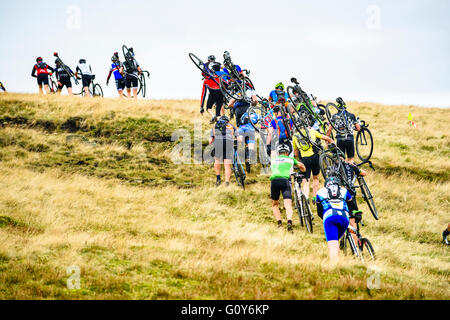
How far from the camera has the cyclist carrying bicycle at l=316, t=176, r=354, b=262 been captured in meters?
9.12

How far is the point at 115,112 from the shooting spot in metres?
22.9

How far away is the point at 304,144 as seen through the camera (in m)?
13.3

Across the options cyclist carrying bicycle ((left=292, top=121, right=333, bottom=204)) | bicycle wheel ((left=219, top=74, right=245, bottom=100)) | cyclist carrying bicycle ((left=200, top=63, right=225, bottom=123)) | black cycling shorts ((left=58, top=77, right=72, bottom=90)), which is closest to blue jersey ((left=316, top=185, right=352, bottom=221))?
cyclist carrying bicycle ((left=292, top=121, right=333, bottom=204))

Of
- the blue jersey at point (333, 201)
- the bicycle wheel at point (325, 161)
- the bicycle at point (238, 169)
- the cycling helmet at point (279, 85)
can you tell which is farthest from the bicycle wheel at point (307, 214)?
the cycling helmet at point (279, 85)

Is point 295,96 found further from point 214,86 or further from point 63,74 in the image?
point 63,74

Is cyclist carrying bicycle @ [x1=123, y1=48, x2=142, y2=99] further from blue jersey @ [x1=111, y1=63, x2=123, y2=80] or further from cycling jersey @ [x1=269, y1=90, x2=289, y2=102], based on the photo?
cycling jersey @ [x1=269, y1=90, x2=289, y2=102]

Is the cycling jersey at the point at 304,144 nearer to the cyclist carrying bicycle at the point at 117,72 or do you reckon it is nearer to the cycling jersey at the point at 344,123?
the cycling jersey at the point at 344,123

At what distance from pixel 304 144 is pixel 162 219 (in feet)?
16.2

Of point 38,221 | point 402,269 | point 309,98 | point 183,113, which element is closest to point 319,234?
point 402,269

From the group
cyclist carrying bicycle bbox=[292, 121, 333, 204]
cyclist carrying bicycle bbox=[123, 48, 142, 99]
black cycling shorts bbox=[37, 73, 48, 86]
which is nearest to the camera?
cyclist carrying bicycle bbox=[292, 121, 333, 204]

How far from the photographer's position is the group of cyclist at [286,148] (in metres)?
9.30

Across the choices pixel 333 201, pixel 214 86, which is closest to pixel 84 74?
pixel 214 86

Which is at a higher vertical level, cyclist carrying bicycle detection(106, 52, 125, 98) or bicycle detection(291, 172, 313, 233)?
cyclist carrying bicycle detection(106, 52, 125, 98)

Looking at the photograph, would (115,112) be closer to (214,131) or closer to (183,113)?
(183,113)
